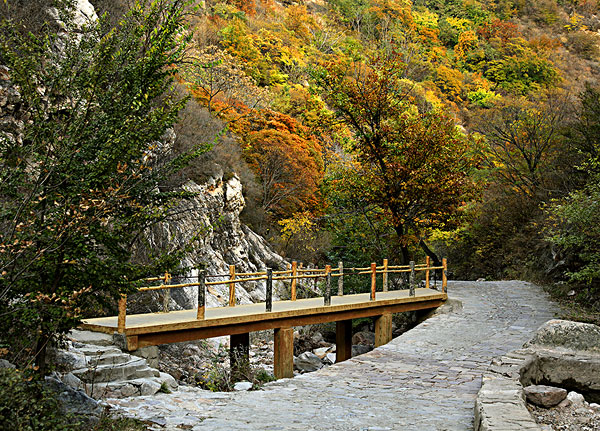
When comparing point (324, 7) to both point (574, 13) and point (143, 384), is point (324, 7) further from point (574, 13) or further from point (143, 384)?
point (143, 384)

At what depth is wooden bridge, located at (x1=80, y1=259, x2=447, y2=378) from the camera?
30.4ft

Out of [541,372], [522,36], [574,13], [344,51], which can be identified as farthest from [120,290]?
[574,13]

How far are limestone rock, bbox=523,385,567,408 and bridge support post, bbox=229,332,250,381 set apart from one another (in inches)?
203

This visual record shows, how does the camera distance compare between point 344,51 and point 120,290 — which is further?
point 344,51

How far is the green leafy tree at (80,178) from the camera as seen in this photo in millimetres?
5051

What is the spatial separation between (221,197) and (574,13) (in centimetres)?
Result: 6223

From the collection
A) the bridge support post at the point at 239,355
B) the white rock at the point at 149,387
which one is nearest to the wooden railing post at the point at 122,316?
the white rock at the point at 149,387

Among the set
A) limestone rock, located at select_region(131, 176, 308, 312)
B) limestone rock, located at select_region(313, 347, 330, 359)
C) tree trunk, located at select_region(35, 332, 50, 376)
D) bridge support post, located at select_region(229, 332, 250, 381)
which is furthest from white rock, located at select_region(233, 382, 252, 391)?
limestone rock, located at select_region(313, 347, 330, 359)

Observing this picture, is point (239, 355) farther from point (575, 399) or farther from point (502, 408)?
point (502, 408)

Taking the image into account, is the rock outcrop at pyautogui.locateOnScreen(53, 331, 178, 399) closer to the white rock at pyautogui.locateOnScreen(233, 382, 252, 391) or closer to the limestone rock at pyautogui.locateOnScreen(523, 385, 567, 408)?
the white rock at pyautogui.locateOnScreen(233, 382, 252, 391)

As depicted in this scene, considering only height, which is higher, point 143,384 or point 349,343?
point 143,384

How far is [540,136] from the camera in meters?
28.6

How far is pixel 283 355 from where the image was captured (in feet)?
37.6

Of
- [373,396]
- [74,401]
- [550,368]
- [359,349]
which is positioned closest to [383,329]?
[359,349]
